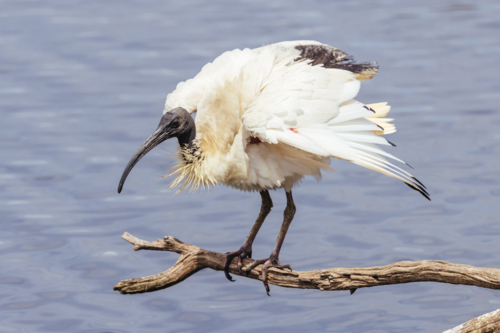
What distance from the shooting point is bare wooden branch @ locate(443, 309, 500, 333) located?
6.02 metres

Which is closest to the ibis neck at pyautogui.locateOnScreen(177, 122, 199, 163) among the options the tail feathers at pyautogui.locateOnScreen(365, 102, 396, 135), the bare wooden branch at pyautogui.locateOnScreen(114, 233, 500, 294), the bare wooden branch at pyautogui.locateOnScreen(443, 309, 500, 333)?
the bare wooden branch at pyautogui.locateOnScreen(114, 233, 500, 294)

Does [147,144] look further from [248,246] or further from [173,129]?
[248,246]

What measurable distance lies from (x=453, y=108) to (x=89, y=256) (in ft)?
27.3

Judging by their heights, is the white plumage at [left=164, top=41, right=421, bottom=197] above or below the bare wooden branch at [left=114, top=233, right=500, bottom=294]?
above

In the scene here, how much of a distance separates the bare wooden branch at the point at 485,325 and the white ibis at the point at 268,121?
1413 mm

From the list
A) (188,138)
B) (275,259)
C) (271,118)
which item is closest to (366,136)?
(271,118)

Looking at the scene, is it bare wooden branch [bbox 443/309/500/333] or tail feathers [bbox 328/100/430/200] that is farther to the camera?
tail feathers [bbox 328/100/430/200]

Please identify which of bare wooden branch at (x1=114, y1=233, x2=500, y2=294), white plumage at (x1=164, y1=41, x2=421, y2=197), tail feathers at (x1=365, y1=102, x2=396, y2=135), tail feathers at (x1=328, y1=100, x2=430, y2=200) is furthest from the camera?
tail feathers at (x1=365, y1=102, x2=396, y2=135)

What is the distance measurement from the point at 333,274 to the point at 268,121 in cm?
132

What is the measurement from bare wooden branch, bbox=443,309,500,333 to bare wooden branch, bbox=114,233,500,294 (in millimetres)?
207

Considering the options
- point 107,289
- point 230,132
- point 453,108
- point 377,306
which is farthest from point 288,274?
point 453,108

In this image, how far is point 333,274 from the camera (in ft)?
22.1

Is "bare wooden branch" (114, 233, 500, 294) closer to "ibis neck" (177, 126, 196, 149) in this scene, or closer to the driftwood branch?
Result: the driftwood branch

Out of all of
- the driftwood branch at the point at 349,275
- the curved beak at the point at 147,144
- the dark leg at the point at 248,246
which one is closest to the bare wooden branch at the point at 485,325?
the driftwood branch at the point at 349,275
